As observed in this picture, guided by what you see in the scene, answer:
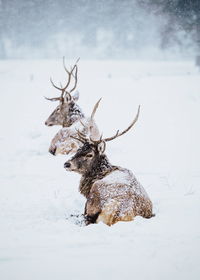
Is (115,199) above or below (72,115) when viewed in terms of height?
below

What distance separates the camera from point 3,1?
3981cm

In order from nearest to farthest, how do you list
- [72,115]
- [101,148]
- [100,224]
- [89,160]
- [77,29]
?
[100,224]
[101,148]
[89,160]
[72,115]
[77,29]

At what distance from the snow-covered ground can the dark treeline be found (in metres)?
30.9

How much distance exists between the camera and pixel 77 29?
145 feet

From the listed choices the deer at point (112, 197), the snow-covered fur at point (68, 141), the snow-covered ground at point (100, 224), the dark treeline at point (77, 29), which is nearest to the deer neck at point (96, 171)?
the deer at point (112, 197)

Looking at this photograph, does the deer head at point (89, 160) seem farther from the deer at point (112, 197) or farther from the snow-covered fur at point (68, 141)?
the snow-covered fur at point (68, 141)

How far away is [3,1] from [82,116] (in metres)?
38.4

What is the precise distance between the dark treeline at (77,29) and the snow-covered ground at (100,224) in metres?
30.9

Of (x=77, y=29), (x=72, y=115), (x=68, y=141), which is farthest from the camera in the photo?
(x=77, y=29)

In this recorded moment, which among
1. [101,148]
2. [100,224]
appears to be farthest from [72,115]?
[100,224]

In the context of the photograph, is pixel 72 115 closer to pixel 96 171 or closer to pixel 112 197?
pixel 96 171

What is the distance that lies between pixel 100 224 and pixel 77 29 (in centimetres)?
4412

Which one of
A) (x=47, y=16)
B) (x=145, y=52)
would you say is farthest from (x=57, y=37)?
(x=145, y=52)

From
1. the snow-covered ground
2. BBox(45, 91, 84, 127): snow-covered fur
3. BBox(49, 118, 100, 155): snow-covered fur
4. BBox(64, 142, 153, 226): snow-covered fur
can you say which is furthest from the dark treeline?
BBox(64, 142, 153, 226): snow-covered fur
